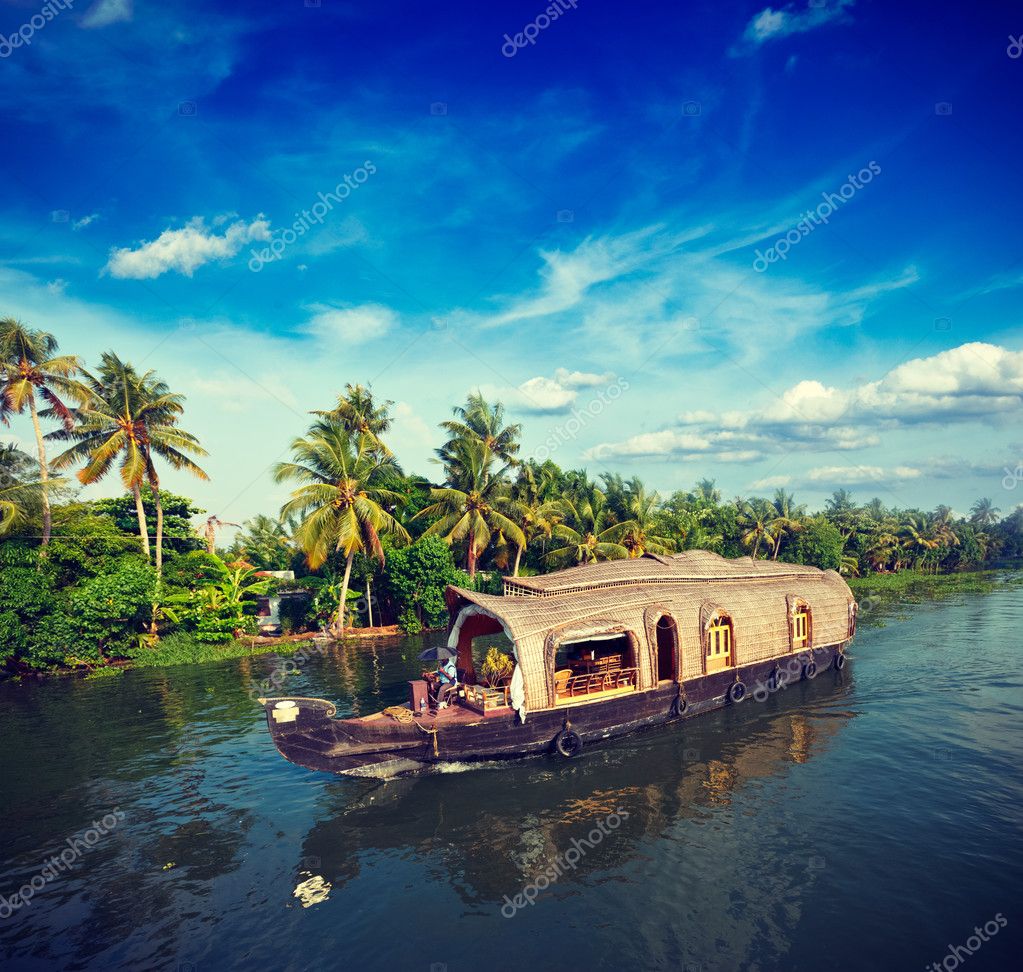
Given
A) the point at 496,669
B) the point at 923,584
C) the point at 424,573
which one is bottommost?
the point at 923,584

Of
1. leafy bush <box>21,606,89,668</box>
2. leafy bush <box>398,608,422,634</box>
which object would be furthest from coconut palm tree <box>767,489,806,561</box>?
leafy bush <box>21,606,89,668</box>

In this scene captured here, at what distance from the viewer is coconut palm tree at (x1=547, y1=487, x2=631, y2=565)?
2994cm

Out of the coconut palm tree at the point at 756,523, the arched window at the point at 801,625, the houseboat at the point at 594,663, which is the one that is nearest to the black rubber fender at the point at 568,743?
the houseboat at the point at 594,663

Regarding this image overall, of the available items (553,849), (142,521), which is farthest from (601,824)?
(142,521)

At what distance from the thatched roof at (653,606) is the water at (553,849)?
6.07 feet

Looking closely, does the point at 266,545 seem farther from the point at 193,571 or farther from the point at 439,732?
the point at 439,732

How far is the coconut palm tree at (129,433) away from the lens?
2388 centimetres

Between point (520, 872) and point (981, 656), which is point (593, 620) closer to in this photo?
point (520, 872)

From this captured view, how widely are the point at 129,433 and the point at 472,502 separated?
46.1ft

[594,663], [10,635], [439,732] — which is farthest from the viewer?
[10,635]

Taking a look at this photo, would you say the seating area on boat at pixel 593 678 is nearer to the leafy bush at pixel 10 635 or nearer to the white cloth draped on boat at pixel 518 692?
the white cloth draped on boat at pixel 518 692

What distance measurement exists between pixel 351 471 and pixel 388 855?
18754mm

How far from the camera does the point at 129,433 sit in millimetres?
24266

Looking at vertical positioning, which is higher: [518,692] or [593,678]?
[518,692]
